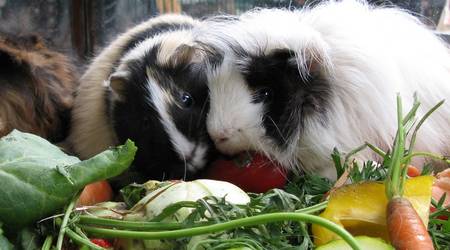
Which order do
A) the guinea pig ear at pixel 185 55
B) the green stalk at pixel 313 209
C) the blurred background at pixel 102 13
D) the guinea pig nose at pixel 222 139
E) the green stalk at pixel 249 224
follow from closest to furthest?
the green stalk at pixel 249 224
the green stalk at pixel 313 209
the guinea pig nose at pixel 222 139
the guinea pig ear at pixel 185 55
the blurred background at pixel 102 13

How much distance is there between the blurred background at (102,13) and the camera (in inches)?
88.3

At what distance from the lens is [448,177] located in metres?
1.09

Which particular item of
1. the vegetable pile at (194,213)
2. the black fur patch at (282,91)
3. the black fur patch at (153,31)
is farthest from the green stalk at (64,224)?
the black fur patch at (153,31)

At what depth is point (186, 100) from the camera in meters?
1.32

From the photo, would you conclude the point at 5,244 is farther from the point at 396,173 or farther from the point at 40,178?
the point at 396,173

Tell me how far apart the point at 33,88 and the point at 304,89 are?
0.69m

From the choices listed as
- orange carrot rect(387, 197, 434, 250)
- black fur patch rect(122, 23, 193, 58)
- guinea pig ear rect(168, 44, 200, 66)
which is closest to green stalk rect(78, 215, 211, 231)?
orange carrot rect(387, 197, 434, 250)

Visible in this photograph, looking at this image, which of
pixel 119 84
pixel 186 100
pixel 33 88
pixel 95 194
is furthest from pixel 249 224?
pixel 33 88

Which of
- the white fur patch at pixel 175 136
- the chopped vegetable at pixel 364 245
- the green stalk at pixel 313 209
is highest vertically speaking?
the green stalk at pixel 313 209

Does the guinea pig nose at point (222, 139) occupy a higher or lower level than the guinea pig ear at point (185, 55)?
lower

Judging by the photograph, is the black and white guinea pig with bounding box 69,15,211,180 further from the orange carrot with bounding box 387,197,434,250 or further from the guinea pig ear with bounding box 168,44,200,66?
the orange carrot with bounding box 387,197,434,250

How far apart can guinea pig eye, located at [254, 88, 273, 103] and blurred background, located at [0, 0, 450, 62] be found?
983mm

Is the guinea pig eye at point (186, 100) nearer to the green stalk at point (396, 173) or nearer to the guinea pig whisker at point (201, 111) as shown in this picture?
the guinea pig whisker at point (201, 111)

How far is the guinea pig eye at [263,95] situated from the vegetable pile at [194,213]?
1.16ft
